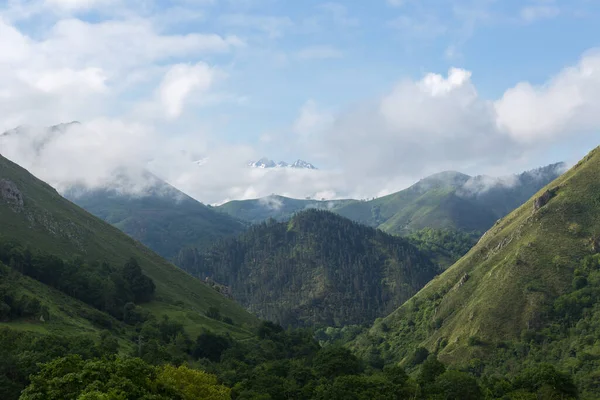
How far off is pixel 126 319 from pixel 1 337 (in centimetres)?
6766

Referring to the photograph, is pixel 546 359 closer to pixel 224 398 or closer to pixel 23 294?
pixel 224 398

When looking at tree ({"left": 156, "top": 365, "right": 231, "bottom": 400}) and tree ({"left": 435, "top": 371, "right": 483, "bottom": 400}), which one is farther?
tree ({"left": 435, "top": 371, "right": 483, "bottom": 400})

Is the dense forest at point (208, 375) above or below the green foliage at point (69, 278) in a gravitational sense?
below

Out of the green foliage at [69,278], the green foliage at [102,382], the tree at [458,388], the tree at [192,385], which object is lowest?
the tree at [458,388]

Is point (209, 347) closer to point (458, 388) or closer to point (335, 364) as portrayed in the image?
point (335, 364)

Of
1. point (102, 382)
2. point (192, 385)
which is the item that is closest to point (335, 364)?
point (192, 385)

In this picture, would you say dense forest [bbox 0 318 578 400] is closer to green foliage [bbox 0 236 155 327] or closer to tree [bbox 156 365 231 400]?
tree [bbox 156 365 231 400]

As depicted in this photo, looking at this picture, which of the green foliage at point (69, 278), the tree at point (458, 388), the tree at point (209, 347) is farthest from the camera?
the green foliage at point (69, 278)

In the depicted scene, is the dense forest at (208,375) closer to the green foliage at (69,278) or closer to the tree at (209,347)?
the tree at (209,347)

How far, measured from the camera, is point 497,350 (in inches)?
7623

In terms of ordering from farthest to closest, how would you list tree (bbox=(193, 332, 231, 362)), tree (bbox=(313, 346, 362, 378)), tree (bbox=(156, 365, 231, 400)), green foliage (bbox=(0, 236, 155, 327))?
green foliage (bbox=(0, 236, 155, 327)), tree (bbox=(193, 332, 231, 362)), tree (bbox=(313, 346, 362, 378)), tree (bbox=(156, 365, 231, 400))

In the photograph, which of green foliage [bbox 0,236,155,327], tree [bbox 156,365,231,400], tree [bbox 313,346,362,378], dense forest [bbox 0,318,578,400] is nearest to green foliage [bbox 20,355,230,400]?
tree [bbox 156,365,231,400]

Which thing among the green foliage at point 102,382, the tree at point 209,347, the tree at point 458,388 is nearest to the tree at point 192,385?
the green foliage at point 102,382

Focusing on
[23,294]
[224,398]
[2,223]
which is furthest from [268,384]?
[2,223]
